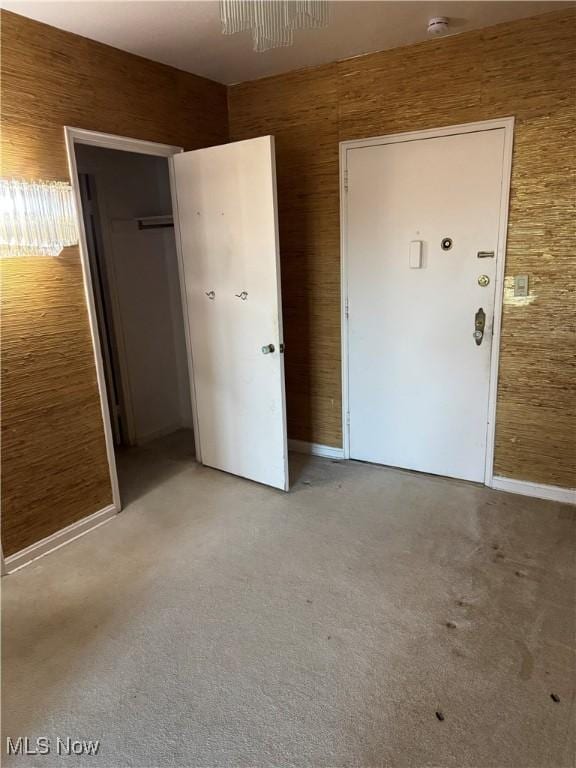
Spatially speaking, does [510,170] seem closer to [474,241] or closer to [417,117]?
[474,241]

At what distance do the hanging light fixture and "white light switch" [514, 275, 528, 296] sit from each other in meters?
1.71

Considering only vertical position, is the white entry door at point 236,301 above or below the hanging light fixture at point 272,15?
below

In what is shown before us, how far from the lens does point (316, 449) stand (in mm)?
3811

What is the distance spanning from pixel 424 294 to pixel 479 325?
0.37 meters

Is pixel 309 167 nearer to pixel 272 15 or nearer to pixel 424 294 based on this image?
pixel 424 294

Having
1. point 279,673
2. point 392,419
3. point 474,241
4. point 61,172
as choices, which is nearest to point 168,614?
point 279,673

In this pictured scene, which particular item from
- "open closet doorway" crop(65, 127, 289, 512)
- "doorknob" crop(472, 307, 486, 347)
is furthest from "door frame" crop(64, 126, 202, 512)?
"doorknob" crop(472, 307, 486, 347)

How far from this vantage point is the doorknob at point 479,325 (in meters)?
2.94

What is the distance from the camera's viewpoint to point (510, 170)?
2.73 metres

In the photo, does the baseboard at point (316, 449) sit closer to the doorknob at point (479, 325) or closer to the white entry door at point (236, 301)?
the white entry door at point (236, 301)

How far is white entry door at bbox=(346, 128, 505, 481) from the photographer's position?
9.43 ft

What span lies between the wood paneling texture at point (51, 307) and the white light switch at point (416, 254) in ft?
5.43

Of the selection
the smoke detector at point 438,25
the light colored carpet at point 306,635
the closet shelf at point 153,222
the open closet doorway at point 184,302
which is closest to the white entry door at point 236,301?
the open closet doorway at point 184,302

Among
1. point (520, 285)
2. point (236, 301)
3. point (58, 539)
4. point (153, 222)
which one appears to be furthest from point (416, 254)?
point (58, 539)
